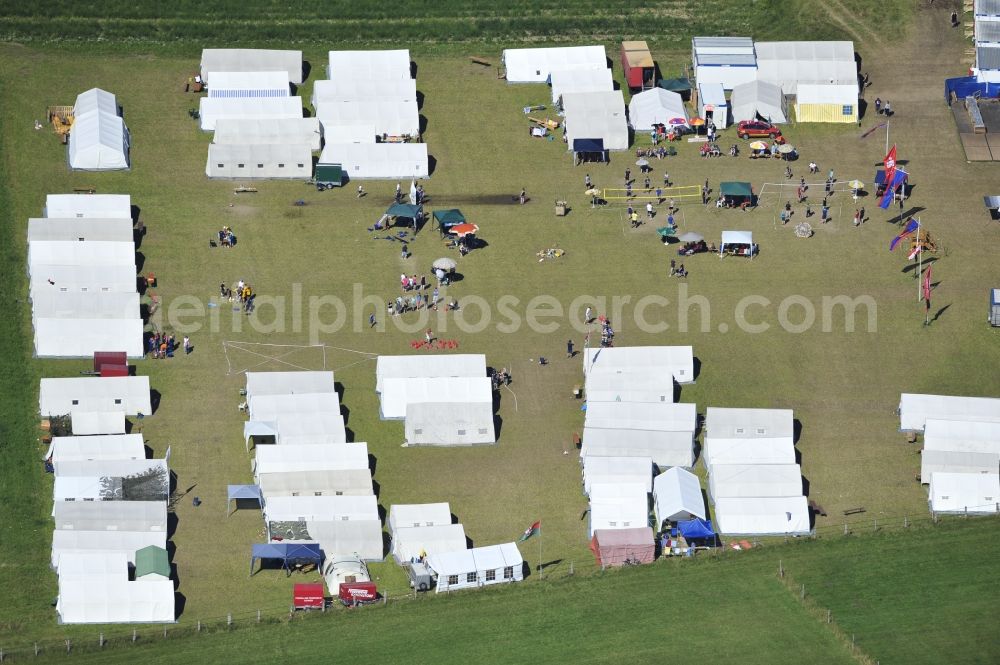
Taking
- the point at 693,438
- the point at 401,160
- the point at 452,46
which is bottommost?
the point at 693,438

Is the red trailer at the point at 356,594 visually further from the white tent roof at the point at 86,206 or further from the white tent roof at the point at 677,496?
the white tent roof at the point at 86,206

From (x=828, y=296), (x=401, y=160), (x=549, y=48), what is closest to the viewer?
(x=828, y=296)

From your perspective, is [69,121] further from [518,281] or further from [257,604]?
[257,604]

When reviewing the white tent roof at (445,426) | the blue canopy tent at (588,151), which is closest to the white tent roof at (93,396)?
the white tent roof at (445,426)

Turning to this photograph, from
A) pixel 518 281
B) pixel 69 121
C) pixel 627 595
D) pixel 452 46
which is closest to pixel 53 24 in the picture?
pixel 69 121

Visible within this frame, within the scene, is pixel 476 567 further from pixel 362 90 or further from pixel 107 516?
pixel 362 90

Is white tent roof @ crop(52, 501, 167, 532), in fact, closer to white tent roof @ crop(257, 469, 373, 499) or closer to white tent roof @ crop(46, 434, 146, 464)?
white tent roof @ crop(46, 434, 146, 464)

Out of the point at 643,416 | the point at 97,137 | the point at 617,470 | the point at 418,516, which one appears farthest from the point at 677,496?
the point at 97,137
